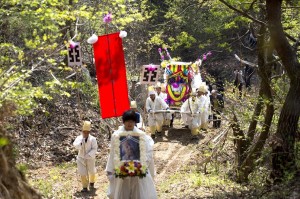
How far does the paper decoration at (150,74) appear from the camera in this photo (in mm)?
14156

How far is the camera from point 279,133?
8.30m

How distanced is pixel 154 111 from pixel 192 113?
1311 mm

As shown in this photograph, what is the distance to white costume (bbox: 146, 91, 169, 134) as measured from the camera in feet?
55.1

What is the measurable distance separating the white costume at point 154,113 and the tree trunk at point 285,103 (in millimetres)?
8641

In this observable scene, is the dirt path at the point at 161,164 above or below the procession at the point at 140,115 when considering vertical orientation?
below

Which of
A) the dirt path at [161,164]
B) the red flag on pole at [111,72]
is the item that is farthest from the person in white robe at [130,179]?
the red flag on pole at [111,72]

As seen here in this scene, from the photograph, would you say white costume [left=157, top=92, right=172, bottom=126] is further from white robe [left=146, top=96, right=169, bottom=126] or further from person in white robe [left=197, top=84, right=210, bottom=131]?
person in white robe [left=197, top=84, right=210, bottom=131]

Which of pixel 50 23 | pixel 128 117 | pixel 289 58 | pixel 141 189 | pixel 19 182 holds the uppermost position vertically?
pixel 50 23

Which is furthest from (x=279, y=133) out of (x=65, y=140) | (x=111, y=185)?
(x=65, y=140)

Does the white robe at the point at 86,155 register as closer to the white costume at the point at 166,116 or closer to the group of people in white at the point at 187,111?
the group of people in white at the point at 187,111

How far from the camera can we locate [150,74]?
1420 cm

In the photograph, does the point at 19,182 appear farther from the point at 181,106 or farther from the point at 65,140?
the point at 181,106

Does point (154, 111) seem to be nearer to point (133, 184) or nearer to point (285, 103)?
point (285, 103)

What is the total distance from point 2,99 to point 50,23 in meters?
3.05
